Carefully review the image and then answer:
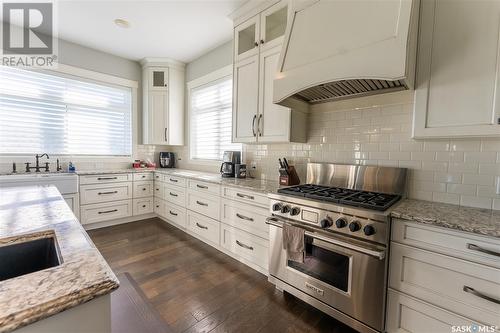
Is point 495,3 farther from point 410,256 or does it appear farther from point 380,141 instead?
point 410,256

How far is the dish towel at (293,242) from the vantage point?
1723 millimetres

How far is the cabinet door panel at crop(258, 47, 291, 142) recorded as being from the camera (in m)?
2.27

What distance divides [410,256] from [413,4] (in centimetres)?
153

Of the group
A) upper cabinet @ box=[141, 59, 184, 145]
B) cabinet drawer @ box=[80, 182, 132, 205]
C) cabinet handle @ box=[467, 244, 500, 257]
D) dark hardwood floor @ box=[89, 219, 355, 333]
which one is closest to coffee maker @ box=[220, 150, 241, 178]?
dark hardwood floor @ box=[89, 219, 355, 333]

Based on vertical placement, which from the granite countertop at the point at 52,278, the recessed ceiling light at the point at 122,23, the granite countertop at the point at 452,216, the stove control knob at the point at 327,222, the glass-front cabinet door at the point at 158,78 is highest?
the recessed ceiling light at the point at 122,23

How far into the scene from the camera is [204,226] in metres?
2.89

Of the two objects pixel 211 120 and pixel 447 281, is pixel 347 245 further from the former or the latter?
pixel 211 120

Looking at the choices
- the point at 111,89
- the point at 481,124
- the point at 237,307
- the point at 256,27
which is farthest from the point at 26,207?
the point at 111,89

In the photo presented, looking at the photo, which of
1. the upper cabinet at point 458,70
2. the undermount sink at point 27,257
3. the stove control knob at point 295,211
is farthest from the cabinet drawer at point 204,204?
the upper cabinet at point 458,70

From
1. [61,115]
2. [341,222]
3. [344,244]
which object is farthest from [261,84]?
[61,115]

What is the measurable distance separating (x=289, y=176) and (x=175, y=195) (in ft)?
6.27

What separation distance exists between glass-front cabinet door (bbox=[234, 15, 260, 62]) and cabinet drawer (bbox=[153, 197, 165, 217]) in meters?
2.52

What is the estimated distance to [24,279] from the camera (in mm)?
580

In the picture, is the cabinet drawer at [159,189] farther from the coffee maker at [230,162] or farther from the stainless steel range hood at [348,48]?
the stainless steel range hood at [348,48]
